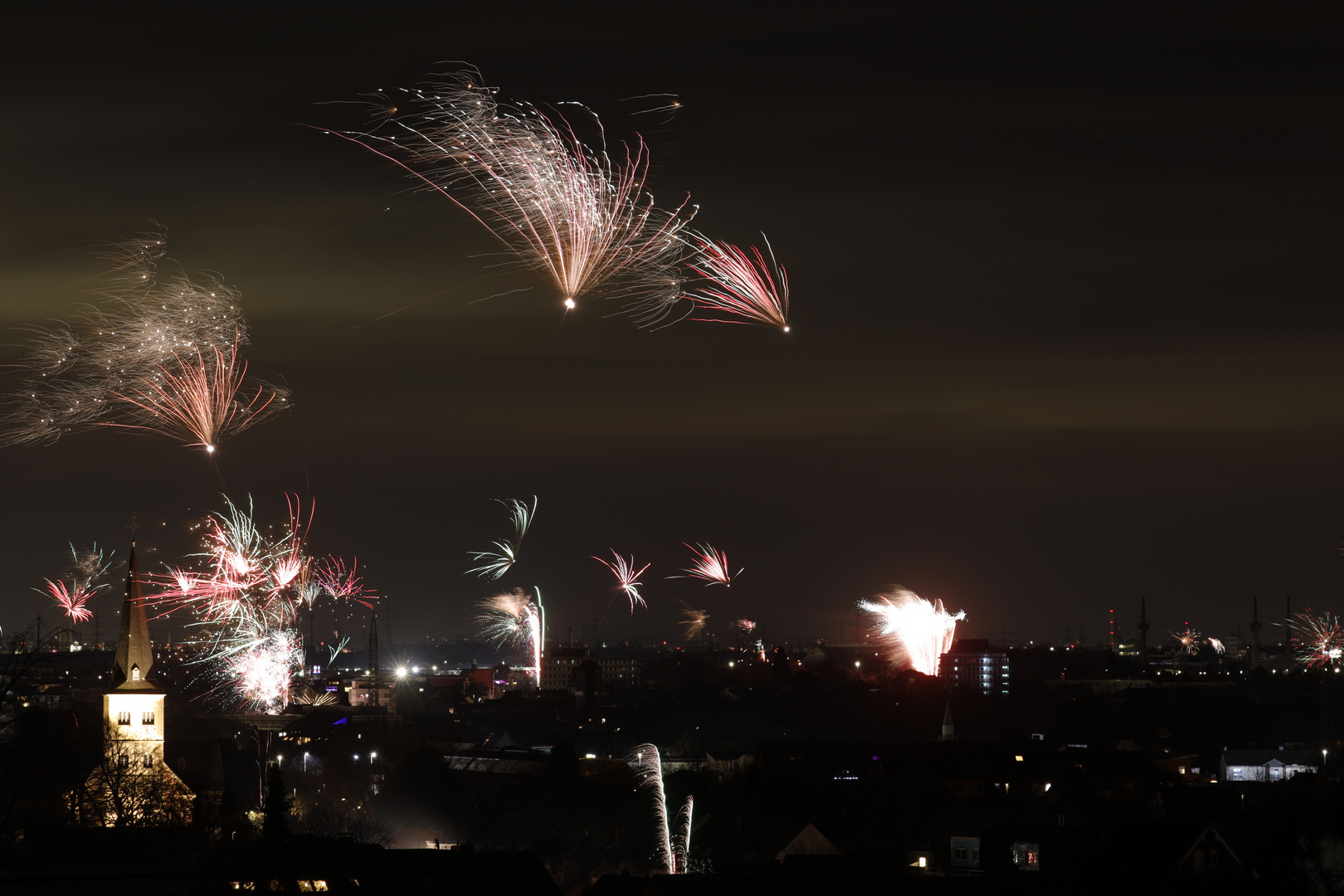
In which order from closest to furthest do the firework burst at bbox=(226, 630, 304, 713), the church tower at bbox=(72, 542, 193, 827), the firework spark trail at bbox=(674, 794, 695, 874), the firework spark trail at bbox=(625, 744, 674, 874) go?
the church tower at bbox=(72, 542, 193, 827)
the firework spark trail at bbox=(674, 794, 695, 874)
the firework spark trail at bbox=(625, 744, 674, 874)
the firework burst at bbox=(226, 630, 304, 713)

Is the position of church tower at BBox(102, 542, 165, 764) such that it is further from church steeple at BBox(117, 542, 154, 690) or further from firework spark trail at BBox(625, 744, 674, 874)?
firework spark trail at BBox(625, 744, 674, 874)

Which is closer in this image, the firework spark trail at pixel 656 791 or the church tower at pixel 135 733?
the church tower at pixel 135 733

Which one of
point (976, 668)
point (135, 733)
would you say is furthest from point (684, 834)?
point (976, 668)

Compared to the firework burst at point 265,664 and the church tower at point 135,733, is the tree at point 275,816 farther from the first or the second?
the firework burst at point 265,664

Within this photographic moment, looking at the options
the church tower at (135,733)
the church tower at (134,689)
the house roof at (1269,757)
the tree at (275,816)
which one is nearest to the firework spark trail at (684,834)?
the tree at (275,816)

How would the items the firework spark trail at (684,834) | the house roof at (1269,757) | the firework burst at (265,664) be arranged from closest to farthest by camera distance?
the firework spark trail at (684,834)
the firework burst at (265,664)
the house roof at (1269,757)

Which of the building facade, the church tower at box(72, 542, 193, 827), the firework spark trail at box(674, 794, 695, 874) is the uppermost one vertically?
the building facade

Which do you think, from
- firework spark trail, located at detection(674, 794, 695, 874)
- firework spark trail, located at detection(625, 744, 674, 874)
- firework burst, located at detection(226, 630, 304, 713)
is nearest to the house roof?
firework spark trail, located at detection(625, 744, 674, 874)
